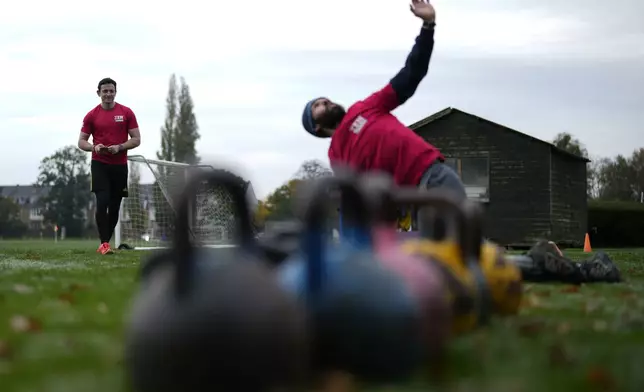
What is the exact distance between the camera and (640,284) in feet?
28.8

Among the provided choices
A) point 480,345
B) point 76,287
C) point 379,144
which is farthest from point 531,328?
point 76,287

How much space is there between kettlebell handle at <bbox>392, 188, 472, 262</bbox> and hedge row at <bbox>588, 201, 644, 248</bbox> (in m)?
44.5

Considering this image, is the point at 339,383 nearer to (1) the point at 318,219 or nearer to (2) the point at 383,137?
(1) the point at 318,219

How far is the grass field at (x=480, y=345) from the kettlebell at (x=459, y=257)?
0.42 feet

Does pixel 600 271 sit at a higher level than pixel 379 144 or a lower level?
lower

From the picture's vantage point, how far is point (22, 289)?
23.6 ft

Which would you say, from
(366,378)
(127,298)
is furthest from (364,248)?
(127,298)

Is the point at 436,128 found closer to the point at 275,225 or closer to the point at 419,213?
the point at 419,213

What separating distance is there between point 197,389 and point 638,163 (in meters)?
93.0

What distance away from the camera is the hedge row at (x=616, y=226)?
47688 millimetres

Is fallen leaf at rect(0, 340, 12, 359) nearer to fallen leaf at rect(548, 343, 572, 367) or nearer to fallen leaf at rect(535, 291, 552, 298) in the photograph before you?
fallen leaf at rect(548, 343, 572, 367)

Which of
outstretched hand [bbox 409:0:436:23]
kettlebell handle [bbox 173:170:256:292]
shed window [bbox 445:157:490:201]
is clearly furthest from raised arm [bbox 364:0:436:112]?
shed window [bbox 445:157:490:201]

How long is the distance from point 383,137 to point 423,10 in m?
1.03

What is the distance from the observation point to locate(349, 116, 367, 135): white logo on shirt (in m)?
7.48
